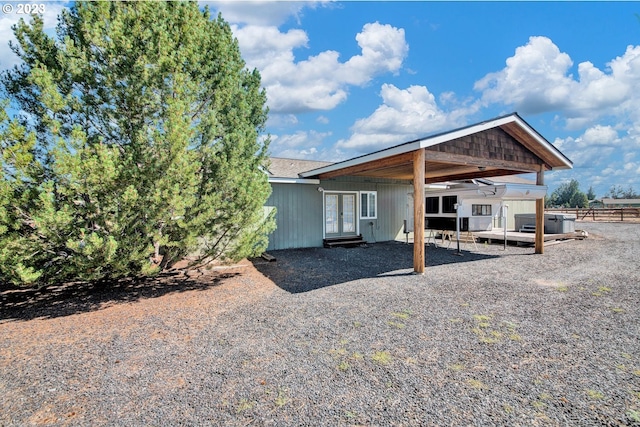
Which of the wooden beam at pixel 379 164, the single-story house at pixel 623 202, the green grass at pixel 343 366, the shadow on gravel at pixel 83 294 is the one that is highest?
the wooden beam at pixel 379 164

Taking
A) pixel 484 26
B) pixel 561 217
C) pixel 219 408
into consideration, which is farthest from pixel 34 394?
pixel 561 217

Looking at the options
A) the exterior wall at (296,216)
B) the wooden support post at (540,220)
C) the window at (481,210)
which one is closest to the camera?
the wooden support post at (540,220)

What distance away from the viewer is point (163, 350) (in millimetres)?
3262

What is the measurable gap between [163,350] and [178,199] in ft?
6.68

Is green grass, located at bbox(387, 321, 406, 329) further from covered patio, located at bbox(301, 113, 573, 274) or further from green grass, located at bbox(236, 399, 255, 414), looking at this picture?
covered patio, located at bbox(301, 113, 573, 274)

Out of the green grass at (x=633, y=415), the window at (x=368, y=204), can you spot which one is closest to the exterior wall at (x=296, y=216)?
the window at (x=368, y=204)

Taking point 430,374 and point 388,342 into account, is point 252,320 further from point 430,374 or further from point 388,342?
point 430,374

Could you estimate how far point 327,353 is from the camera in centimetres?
312

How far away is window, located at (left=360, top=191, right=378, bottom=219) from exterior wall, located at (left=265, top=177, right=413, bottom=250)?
14 centimetres

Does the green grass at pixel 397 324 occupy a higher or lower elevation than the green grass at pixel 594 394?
lower

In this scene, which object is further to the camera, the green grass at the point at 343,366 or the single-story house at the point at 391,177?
the single-story house at the point at 391,177

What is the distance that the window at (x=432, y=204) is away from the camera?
11.1 metres

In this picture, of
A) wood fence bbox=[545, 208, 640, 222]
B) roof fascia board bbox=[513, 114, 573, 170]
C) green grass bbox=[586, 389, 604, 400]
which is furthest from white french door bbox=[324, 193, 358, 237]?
wood fence bbox=[545, 208, 640, 222]

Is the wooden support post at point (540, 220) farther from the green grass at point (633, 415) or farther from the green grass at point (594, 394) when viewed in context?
the green grass at point (633, 415)
